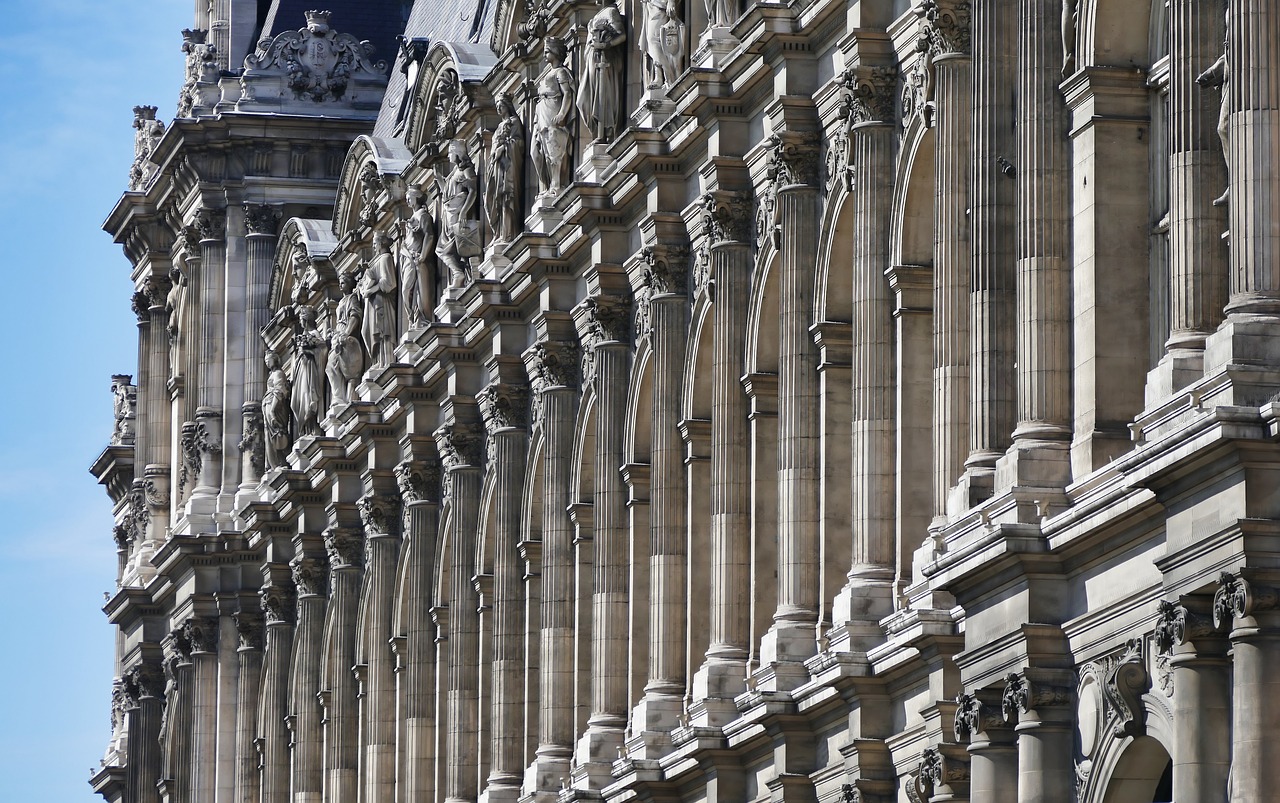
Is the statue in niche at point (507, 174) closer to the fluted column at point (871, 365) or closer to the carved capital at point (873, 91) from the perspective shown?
the fluted column at point (871, 365)

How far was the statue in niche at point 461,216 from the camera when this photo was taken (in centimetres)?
6034

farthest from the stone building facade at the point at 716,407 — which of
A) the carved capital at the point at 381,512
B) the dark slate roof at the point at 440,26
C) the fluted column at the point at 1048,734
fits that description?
the dark slate roof at the point at 440,26

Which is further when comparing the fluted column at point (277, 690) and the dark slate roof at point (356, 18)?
the dark slate roof at point (356, 18)

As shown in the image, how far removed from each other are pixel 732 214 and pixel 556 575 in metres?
8.90

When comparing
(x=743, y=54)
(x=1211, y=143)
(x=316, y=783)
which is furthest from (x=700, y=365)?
(x=316, y=783)

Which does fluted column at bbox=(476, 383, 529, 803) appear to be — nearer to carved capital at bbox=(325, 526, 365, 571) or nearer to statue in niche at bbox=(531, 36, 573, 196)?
statue in niche at bbox=(531, 36, 573, 196)

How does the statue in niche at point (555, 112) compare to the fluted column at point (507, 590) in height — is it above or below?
above

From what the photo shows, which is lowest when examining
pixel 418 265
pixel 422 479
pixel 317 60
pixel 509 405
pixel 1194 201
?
pixel 1194 201

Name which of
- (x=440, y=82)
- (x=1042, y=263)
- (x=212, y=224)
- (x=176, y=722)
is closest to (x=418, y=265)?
(x=440, y=82)

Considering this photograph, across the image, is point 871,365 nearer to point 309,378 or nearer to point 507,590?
point 507,590

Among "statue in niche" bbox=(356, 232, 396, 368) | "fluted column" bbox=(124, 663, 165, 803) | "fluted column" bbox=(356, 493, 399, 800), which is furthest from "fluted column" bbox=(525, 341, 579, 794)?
"fluted column" bbox=(124, 663, 165, 803)

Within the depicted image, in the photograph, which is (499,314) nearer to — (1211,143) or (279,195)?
(279,195)

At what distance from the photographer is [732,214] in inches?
1823

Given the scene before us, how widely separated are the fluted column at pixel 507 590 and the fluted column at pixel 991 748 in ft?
70.5
